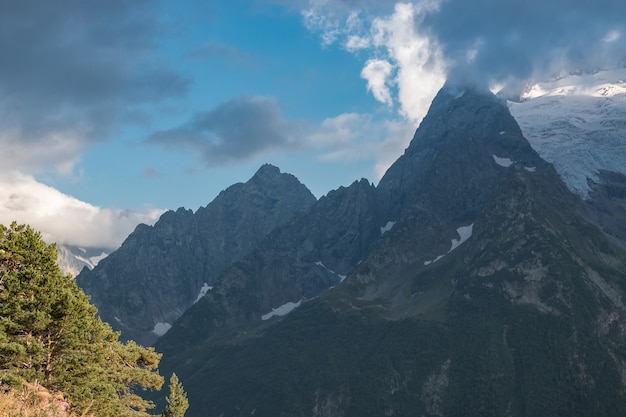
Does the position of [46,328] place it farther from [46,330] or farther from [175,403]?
[175,403]

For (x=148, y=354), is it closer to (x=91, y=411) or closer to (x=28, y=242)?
(x=91, y=411)

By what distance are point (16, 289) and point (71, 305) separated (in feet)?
14.7

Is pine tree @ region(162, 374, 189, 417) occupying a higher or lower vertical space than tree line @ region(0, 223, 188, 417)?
lower

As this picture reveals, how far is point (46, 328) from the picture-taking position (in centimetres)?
4794

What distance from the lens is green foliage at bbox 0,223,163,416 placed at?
1831 inches

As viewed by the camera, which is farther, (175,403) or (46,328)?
(175,403)

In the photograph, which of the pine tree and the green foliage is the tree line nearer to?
the green foliage

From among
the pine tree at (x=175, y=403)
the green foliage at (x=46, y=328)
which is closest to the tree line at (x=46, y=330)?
the green foliage at (x=46, y=328)

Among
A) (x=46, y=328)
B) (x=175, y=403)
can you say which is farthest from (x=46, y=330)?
(x=175, y=403)

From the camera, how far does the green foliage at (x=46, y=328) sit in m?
46.5

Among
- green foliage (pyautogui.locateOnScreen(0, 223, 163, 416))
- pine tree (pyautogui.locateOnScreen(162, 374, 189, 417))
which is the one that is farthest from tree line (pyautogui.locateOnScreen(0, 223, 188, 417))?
pine tree (pyautogui.locateOnScreen(162, 374, 189, 417))

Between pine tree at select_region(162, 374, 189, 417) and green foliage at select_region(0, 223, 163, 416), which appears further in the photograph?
pine tree at select_region(162, 374, 189, 417)

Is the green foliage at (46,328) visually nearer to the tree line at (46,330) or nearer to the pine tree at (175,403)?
the tree line at (46,330)

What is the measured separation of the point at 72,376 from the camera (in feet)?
157
